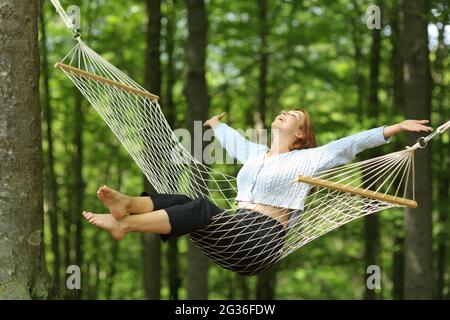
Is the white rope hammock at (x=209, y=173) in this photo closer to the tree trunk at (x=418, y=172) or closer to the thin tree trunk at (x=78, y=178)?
the tree trunk at (x=418, y=172)

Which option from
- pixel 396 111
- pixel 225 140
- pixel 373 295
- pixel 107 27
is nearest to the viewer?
pixel 225 140

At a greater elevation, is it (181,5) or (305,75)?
(181,5)

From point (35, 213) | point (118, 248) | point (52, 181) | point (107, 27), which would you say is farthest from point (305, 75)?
point (35, 213)

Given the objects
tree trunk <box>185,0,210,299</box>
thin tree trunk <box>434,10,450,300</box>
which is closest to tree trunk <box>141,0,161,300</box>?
tree trunk <box>185,0,210,299</box>

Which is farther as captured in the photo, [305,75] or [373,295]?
[305,75]

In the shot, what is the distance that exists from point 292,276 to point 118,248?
2315 mm

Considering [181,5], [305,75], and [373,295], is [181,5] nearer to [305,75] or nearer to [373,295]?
[305,75]

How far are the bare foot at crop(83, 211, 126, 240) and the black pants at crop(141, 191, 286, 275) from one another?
17cm

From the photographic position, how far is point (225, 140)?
3.41 m

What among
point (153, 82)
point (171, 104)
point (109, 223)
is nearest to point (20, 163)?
point (109, 223)

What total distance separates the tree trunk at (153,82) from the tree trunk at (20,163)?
8.12 ft

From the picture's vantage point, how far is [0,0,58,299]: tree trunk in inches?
112

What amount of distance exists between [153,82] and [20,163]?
2.73 m

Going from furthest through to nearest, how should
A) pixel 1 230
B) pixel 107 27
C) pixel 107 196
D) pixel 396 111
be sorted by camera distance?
1. pixel 107 27
2. pixel 396 111
3. pixel 1 230
4. pixel 107 196
